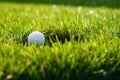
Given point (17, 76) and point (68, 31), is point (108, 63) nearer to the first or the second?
point (17, 76)

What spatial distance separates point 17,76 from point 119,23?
5.97 ft

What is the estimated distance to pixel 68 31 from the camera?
13.3 feet

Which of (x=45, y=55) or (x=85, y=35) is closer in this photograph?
(x=45, y=55)

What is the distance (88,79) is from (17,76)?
1.94ft

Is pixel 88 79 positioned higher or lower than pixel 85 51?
lower

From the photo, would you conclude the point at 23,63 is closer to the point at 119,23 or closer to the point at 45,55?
the point at 45,55

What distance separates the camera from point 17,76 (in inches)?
110

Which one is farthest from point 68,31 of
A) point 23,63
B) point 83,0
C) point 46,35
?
point 83,0

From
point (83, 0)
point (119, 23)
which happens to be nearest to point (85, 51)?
point (119, 23)

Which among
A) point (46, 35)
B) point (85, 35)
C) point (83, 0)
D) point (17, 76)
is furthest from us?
point (83, 0)

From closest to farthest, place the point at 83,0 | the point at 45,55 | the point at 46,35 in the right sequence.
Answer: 1. the point at 45,55
2. the point at 46,35
3. the point at 83,0

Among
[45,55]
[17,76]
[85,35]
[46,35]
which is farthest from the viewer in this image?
[46,35]

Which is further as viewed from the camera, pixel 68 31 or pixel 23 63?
pixel 68 31

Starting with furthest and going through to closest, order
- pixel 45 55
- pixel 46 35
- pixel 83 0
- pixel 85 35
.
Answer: pixel 83 0
pixel 46 35
pixel 85 35
pixel 45 55
